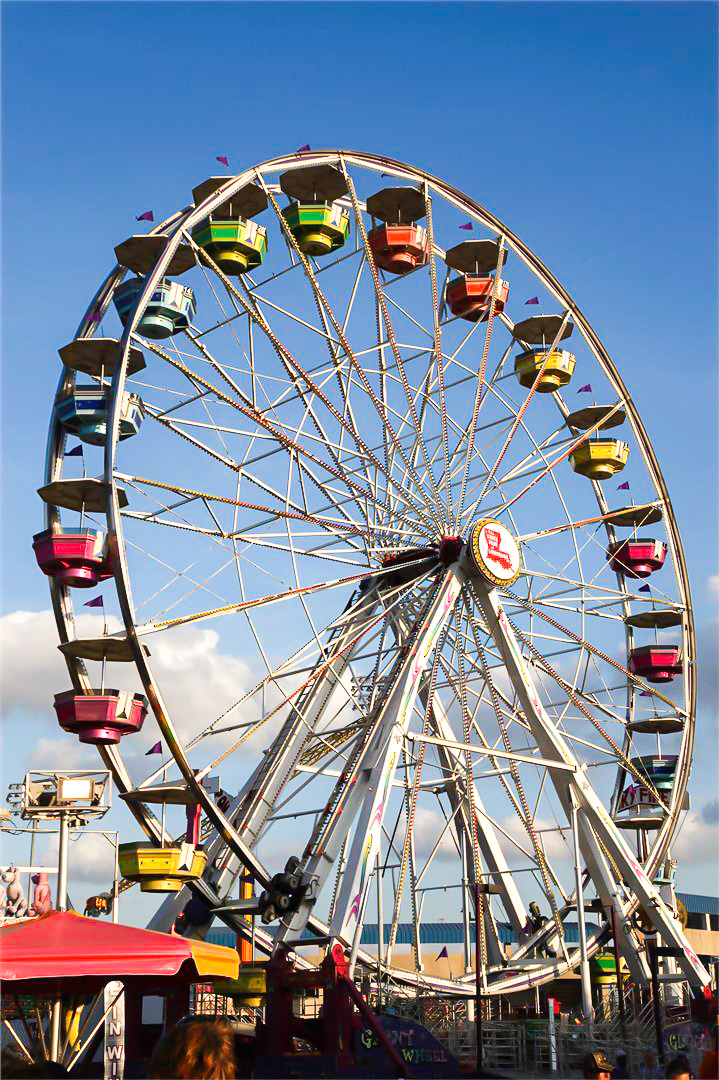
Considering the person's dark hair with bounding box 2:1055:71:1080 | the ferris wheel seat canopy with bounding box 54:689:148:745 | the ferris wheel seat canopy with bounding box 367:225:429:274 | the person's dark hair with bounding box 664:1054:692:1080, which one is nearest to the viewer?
the person's dark hair with bounding box 2:1055:71:1080

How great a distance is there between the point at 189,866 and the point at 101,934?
334 inches

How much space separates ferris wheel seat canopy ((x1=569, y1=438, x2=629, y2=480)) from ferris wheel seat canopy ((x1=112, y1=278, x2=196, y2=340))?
861 cm

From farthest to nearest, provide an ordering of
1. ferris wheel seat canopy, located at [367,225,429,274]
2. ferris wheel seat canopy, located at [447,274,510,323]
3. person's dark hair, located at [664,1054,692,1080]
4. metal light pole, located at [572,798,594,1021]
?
ferris wheel seat canopy, located at [447,274,510,323], ferris wheel seat canopy, located at [367,225,429,274], metal light pole, located at [572,798,594,1021], person's dark hair, located at [664,1054,692,1080]

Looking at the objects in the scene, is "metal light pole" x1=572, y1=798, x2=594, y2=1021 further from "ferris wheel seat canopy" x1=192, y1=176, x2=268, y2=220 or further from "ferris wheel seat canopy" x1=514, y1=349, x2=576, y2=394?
"ferris wheel seat canopy" x1=192, y1=176, x2=268, y2=220

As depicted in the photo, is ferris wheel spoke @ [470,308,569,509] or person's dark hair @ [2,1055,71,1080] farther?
ferris wheel spoke @ [470,308,569,509]

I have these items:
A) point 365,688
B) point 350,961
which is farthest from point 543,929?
point 350,961

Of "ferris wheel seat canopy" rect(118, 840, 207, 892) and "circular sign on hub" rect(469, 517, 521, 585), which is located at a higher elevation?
"circular sign on hub" rect(469, 517, 521, 585)

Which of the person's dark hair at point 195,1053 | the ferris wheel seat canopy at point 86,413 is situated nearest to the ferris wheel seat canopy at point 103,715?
the ferris wheel seat canopy at point 86,413

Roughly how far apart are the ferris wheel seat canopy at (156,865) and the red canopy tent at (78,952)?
726 centimetres

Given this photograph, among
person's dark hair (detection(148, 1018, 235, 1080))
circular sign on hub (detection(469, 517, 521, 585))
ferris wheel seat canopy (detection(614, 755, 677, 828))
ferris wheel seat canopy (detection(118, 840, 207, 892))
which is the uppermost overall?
circular sign on hub (detection(469, 517, 521, 585))

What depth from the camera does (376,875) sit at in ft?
66.8

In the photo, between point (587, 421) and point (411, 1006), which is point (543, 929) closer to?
point (411, 1006)

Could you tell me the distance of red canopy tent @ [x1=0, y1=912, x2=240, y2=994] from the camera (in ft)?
28.1

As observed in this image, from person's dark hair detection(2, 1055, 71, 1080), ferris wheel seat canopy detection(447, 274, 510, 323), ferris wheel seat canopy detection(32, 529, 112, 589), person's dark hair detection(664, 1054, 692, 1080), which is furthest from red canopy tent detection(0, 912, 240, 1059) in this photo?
ferris wheel seat canopy detection(447, 274, 510, 323)
